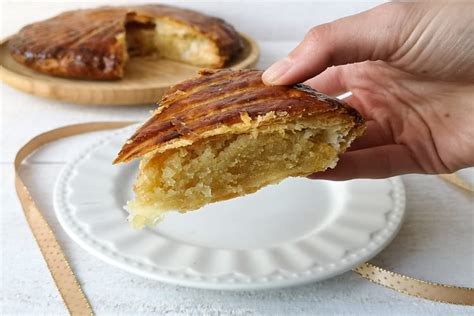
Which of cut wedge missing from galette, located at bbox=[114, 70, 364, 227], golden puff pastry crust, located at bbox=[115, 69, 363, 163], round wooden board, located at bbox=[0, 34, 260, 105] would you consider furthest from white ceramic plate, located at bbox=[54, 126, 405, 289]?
round wooden board, located at bbox=[0, 34, 260, 105]

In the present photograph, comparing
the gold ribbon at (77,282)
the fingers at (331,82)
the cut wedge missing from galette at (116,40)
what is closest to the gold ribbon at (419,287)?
the gold ribbon at (77,282)

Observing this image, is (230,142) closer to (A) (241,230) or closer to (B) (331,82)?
(A) (241,230)

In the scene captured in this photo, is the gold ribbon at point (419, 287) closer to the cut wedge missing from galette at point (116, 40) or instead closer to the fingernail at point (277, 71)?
the fingernail at point (277, 71)

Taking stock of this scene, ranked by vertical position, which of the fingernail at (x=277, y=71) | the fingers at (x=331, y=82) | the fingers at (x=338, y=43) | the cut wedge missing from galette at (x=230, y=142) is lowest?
the fingers at (x=331, y=82)

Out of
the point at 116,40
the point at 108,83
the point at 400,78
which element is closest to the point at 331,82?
the point at 400,78

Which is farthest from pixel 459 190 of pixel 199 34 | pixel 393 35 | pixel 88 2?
pixel 88 2

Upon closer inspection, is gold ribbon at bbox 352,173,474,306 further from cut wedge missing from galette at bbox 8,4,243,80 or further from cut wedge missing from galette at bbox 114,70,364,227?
cut wedge missing from galette at bbox 8,4,243,80
